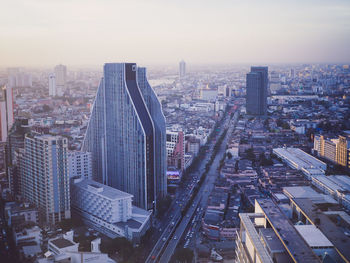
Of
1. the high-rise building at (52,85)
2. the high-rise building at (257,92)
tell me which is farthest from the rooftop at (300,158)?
the high-rise building at (257,92)

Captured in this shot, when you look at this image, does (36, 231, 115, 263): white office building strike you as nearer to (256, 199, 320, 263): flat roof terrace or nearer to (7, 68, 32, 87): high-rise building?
(256, 199, 320, 263): flat roof terrace

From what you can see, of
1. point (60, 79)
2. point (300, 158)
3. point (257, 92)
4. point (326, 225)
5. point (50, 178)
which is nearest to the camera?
point (326, 225)

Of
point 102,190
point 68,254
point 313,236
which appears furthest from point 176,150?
point 313,236

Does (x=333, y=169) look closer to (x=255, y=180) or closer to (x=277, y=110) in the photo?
(x=255, y=180)

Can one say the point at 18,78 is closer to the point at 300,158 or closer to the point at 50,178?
the point at 50,178

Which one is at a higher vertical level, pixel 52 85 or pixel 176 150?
pixel 52 85

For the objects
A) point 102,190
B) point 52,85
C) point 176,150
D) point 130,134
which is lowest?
point 102,190

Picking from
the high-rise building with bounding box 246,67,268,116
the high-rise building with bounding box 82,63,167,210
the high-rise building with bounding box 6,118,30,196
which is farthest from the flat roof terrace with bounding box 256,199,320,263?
the high-rise building with bounding box 246,67,268,116
